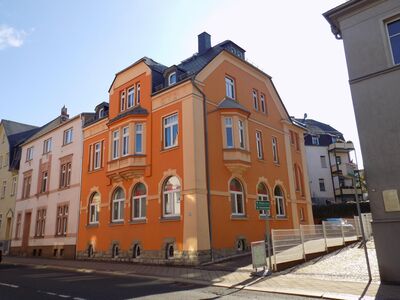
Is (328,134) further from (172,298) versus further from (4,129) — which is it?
(172,298)

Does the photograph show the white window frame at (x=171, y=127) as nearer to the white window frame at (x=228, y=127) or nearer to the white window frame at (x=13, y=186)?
the white window frame at (x=228, y=127)

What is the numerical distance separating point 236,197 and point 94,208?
11.0m

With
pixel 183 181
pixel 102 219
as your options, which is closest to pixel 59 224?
pixel 102 219

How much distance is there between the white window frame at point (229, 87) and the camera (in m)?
22.2

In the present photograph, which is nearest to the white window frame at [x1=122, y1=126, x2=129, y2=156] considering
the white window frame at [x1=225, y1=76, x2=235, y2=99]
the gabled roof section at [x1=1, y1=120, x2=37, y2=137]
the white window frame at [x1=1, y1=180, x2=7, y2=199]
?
the white window frame at [x1=225, y1=76, x2=235, y2=99]

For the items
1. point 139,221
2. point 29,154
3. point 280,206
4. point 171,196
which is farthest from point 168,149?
point 29,154

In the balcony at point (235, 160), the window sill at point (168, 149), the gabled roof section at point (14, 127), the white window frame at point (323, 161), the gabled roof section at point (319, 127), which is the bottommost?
the balcony at point (235, 160)

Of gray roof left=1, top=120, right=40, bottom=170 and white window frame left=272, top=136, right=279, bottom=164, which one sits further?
gray roof left=1, top=120, right=40, bottom=170

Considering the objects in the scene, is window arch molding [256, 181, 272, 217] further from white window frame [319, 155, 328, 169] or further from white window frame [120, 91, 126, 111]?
white window frame [319, 155, 328, 169]

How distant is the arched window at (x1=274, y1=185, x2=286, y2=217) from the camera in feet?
79.0

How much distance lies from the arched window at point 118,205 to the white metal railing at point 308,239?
463 inches

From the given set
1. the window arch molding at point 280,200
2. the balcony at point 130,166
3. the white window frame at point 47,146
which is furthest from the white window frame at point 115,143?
the white window frame at point 47,146

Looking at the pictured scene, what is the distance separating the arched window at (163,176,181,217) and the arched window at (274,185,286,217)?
337 inches

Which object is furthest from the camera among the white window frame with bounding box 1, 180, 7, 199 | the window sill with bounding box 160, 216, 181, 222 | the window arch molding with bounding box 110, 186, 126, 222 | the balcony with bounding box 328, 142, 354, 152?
the balcony with bounding box 328, 142, 354, 152
